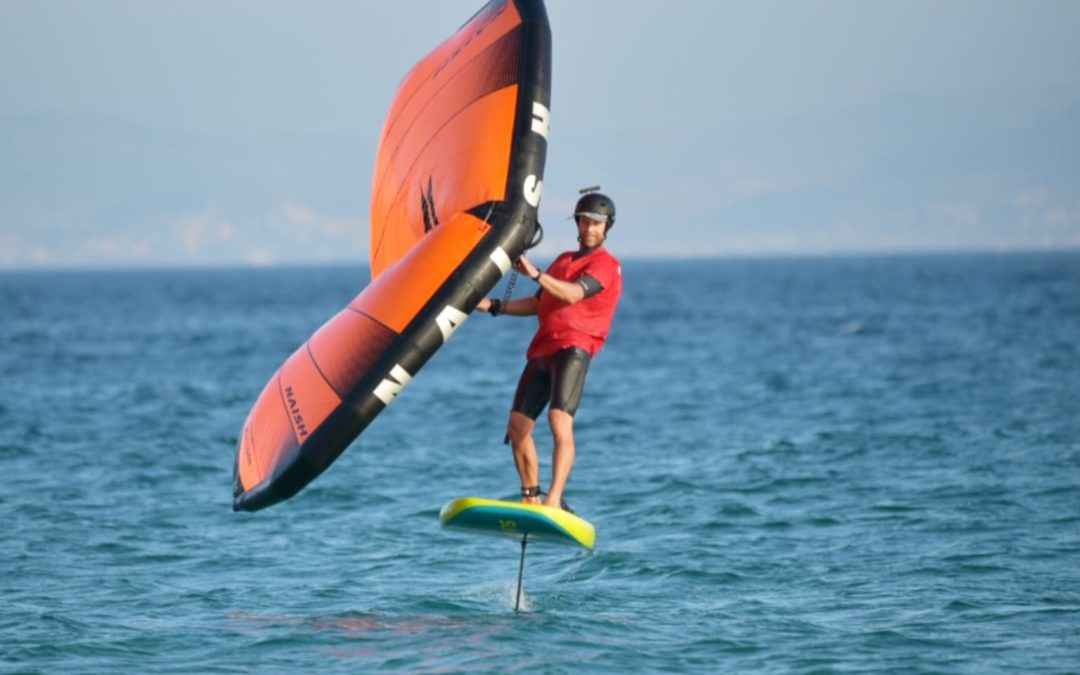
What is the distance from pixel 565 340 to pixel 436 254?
1.15m

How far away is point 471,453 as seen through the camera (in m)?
22.2

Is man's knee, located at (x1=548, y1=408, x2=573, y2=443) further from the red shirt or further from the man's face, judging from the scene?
the man's face

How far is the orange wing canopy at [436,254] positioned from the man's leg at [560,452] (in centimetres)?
106

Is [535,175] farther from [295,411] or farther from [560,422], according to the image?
[295,411]

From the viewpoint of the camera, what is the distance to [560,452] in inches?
452

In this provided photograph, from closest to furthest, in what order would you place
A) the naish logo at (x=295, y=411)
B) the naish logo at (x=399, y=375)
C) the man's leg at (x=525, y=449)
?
1. the naish logo at (x=399, y=375)
2. the naish logo at (x=295, y=411)
3. the man's leg at (x=525, y=449)

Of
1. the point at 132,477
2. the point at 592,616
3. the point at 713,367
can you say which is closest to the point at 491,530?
the point at 592,616

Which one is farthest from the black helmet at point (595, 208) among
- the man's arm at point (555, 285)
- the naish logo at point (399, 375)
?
the naish logo at point (399, 375)

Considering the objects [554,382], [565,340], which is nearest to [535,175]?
[565,340]

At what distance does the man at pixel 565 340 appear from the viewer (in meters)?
11.4

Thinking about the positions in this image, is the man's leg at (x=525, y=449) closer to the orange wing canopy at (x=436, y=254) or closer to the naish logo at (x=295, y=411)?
the orange wing canopy at (x=436, y=254)

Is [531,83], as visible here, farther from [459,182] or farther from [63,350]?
[63,350]

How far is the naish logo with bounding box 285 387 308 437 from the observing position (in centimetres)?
1131

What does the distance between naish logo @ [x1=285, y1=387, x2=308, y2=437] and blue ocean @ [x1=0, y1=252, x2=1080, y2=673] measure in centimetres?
157
